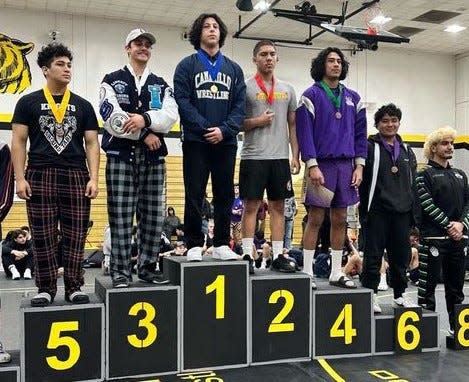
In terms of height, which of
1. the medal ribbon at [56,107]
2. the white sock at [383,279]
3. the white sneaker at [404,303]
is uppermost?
the medal ribbon at [56,107]

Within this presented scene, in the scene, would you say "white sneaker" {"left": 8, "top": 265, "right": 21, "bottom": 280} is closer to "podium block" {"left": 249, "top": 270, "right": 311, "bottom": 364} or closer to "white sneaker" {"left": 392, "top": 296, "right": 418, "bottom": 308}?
"podium block" {"left": 249, "top": 270, "right": 311, "bottom": 364}

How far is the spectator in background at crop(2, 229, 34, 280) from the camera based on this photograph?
27.2 ft

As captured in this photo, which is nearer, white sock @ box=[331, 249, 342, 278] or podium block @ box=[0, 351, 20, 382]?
podium block @ box=[0, 351, 20, 382]

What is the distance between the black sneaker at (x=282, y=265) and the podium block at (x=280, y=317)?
0.10 meters

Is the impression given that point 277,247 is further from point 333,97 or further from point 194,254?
point 333,97

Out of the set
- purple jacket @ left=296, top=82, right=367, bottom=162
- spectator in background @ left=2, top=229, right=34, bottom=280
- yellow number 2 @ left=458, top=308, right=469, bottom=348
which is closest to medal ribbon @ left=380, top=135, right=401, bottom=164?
purple jacket @ left=296, top=82, right=367, bottom=162

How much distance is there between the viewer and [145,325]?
3.17 m

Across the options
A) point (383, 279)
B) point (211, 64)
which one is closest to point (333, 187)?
point (211, 64)

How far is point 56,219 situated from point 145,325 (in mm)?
833

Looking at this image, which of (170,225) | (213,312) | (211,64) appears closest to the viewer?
(213,312)

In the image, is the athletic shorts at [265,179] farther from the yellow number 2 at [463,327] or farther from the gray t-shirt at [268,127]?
the yellow number 2 at [463,327]

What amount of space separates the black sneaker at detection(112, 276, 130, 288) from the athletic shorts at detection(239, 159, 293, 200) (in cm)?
98

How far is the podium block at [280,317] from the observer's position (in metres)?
3.44

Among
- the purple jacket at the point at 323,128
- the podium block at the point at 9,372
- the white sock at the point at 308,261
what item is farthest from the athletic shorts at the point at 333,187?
the podium block at the point at 9,372
